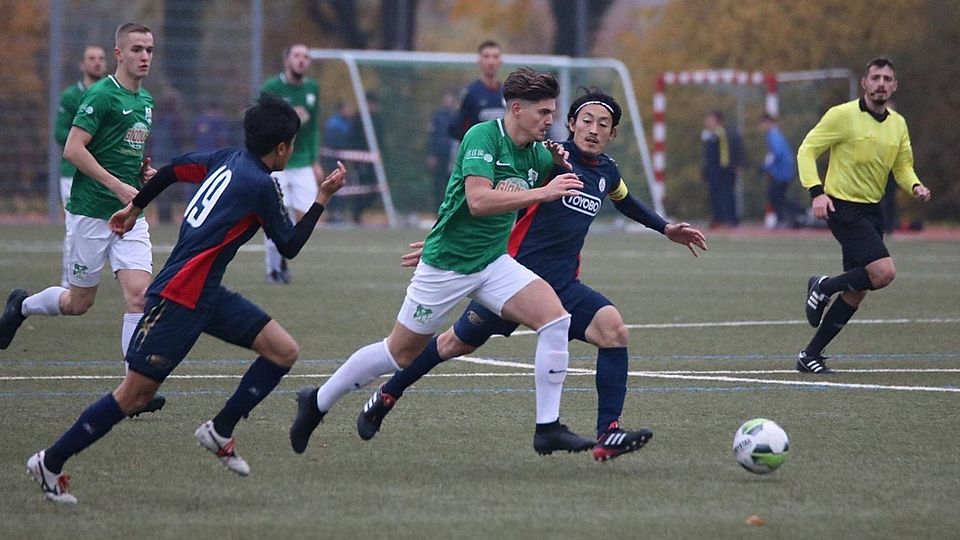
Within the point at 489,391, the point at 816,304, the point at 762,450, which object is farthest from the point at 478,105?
the point at 762,450

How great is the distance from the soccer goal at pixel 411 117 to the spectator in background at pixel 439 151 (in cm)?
15

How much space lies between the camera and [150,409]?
8633 millimetres

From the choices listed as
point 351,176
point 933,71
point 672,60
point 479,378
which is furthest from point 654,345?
point 672,60

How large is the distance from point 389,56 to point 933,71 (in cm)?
1015

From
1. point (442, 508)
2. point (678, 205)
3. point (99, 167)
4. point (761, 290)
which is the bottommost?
point (678, 205)

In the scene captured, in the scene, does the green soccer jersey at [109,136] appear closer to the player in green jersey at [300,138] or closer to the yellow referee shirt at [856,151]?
the yellow referee shirt at [856,151]

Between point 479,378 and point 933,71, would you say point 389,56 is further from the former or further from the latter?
point 479,378

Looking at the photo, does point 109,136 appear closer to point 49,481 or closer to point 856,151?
point 49,481

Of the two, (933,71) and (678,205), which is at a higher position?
(933,71)

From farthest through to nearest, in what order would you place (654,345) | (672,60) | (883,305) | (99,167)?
(672,60)
(883,305)
(654,345)
(99,167)

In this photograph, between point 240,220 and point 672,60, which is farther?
point 672,60

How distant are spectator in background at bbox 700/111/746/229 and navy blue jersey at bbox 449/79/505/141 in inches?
461

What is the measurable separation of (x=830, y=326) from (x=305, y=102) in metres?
7.92

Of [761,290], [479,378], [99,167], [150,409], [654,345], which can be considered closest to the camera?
[150,409]
